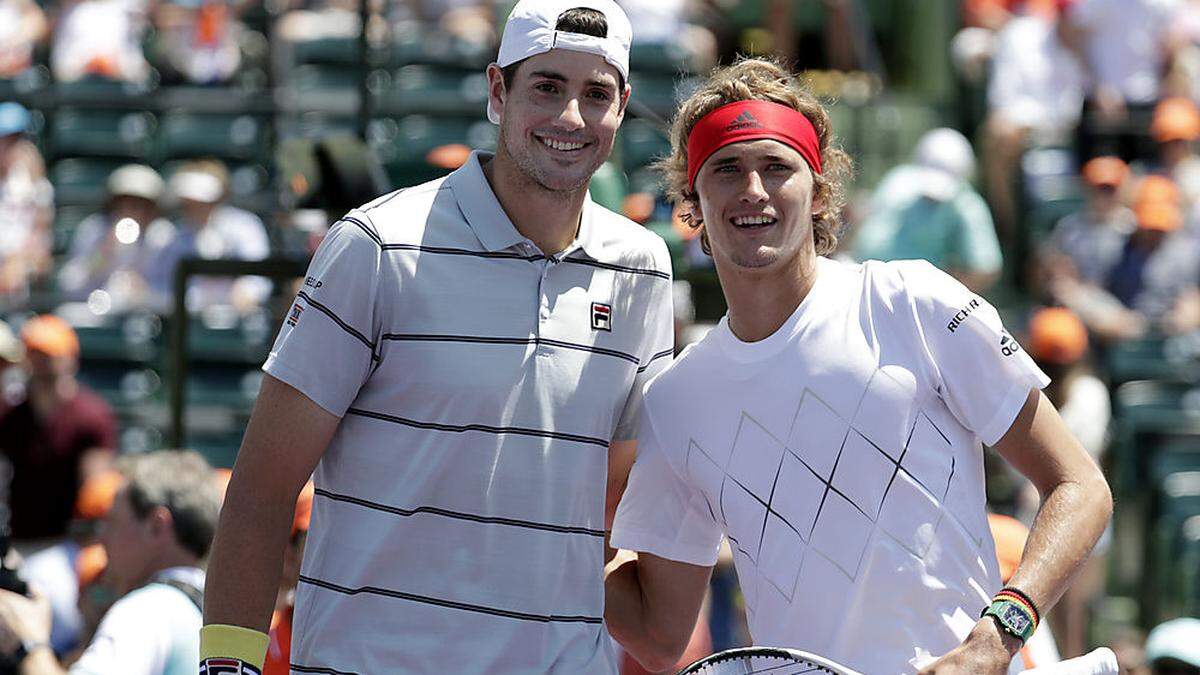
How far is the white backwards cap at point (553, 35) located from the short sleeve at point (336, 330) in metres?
0.47

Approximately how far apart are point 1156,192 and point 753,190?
26.1 ft

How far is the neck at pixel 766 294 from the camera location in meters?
3.56

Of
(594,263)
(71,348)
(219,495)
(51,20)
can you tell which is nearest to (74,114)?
(51,20)

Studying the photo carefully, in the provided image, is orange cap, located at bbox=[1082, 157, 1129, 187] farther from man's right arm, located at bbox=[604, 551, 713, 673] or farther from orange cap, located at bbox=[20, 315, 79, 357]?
man's right arm, located at bbox=[604, 551, 713, 673]

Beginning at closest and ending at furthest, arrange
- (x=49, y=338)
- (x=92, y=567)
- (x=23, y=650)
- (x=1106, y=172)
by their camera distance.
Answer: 1. (x=23, y=650)
2. (x=92, y=567)
3. (x=49, y=338)
4. (x=1106, y=172)

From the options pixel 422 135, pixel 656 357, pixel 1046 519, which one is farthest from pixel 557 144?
pixel 422 135

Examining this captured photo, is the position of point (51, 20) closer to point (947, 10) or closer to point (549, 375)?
point (947, 10)

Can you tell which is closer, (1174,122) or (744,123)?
(744,123)

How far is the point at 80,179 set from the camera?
484 inches

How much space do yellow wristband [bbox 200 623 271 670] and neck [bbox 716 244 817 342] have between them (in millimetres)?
1075

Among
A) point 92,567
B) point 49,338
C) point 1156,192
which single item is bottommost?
point 92,567

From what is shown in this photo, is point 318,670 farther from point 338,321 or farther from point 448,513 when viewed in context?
point 338,321

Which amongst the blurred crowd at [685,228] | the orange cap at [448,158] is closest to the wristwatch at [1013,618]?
the blurred crowd at [685,228]

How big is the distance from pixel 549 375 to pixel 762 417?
1.33ft
